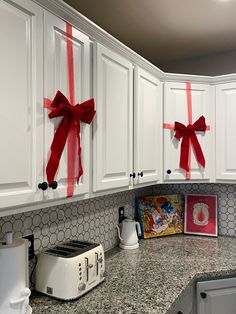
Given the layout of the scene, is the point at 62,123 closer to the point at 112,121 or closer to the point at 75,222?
the point at 112,121

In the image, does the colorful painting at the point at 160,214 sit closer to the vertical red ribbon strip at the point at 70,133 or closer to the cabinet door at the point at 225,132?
the cabinet door at the point at 225,132

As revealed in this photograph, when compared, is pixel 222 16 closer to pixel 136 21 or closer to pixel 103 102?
A: pixel 136 21

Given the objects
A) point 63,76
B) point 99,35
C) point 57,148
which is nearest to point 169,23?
point 99,35

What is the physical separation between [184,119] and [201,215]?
0.87 meters

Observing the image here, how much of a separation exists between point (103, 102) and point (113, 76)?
0.19 m

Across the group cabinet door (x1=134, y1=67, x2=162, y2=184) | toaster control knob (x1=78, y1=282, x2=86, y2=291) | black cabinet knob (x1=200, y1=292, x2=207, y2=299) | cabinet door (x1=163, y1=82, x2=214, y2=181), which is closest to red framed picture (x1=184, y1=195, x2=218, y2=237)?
cabinet door (x1=163, y1=82, x2=214, y2=181)

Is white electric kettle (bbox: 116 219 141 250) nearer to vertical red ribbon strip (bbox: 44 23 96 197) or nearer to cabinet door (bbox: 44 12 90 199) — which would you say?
cabinet door (bbox: 44 12 90 199)

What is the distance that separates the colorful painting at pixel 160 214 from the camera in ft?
8.04

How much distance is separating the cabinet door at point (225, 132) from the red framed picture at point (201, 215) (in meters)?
0.36

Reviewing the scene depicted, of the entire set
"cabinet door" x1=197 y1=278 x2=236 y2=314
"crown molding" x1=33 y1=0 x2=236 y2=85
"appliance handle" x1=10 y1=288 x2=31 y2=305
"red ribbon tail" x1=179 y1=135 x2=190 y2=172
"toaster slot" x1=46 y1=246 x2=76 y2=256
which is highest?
"crown molding" x1=33 y1=0 x2=236 y2=85

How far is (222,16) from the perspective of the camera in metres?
1.99

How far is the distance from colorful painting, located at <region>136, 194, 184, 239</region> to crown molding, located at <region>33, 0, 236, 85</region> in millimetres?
1013

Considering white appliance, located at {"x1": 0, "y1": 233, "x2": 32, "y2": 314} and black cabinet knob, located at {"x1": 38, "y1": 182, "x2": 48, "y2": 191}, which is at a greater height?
black cabinet knob, located at {"x1": 38, "y1": 182, "x2": 48, "y2": 191}

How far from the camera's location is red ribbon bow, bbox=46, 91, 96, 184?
3.90 ft
